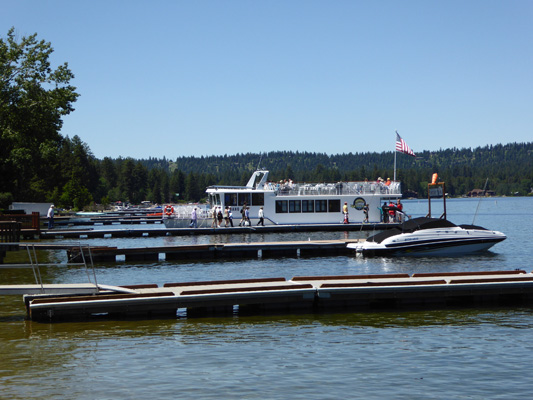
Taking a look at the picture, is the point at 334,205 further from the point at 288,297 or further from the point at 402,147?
the point at 288,297

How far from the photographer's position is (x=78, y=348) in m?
14.3

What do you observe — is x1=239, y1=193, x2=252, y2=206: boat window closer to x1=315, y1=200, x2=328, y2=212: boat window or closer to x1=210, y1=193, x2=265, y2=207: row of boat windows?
x1=210, y1=193, x2=265, y2=207: row of boat windows

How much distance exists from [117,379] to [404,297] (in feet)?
30.6

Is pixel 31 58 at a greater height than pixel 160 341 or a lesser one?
greater

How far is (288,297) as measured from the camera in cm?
1794

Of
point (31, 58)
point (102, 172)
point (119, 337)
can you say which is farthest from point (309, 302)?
point (102, 172)

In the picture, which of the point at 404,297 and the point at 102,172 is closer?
→ the point at 404,297

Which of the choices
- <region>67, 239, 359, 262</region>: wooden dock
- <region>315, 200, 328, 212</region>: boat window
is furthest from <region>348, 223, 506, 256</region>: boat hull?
<region>315, 200, 328, 212</region>: boat window

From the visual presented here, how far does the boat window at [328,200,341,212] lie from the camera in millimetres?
50375

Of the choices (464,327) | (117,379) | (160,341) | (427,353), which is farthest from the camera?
(464,327)

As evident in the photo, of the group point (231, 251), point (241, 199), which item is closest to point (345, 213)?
point (241, 199)

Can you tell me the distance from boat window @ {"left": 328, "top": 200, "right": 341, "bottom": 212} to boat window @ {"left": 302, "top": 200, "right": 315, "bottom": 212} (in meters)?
1.30

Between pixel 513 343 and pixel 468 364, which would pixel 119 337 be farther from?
pixel 513 343

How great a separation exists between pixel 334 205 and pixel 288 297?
3294 centimetres
